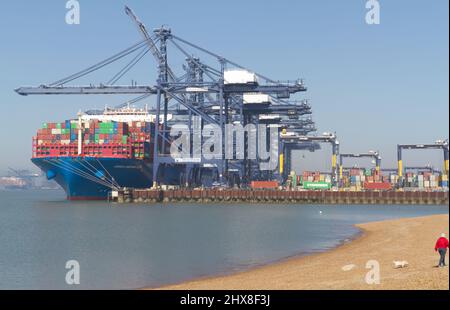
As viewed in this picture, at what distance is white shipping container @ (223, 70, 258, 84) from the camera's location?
331 ft

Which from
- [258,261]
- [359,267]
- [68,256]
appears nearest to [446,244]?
[359,267]

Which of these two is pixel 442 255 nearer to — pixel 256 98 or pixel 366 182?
pixel 256 98

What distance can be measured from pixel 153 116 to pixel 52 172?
3559cm

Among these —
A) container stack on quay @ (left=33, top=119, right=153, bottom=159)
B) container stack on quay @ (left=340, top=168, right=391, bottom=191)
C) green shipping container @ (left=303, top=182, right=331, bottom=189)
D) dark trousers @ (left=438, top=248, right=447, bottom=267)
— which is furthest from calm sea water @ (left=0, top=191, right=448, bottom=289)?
container stack on quay @ (left=340, top=168, right=391, bottom=191)

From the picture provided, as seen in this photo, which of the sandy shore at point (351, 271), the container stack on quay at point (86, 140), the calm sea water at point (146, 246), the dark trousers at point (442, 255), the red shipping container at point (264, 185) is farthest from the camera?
the red shipping container at point (264, 185)

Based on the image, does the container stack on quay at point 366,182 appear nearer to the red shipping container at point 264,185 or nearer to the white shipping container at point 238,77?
the red shipping container at point 264,185

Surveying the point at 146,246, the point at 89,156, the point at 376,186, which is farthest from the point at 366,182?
the point at 146,246

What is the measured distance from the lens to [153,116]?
450 feet

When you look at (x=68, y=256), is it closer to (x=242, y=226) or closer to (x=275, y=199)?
(x=242, y=226)

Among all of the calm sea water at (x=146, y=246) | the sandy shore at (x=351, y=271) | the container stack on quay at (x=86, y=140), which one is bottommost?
the calm sea water at (x=146, y=246)

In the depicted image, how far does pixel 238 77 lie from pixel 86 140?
29.6 m

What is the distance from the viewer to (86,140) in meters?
107

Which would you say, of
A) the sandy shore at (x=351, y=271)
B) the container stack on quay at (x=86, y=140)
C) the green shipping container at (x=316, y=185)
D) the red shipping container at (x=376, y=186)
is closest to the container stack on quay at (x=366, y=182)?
the red shipping container at (x=376, y=186)

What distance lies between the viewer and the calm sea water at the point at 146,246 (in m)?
30.4
